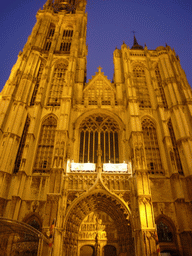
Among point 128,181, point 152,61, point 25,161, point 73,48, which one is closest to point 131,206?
point 128,181

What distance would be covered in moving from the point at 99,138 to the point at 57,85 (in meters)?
8.42

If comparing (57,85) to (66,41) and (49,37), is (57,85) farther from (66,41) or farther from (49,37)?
(49,37)

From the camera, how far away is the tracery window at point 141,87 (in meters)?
22.7

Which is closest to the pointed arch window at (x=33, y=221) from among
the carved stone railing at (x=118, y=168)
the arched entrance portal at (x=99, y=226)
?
the arched entrance portal at (x=99, y=226)

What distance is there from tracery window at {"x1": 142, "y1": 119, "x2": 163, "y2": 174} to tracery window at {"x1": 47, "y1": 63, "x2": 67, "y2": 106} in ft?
30.2

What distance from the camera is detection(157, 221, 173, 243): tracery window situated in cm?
1491

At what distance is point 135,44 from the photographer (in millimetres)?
40375

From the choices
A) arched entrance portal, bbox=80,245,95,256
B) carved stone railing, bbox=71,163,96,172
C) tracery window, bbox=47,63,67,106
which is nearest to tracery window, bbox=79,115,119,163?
carved stone railing, bbox=71,163,96,172

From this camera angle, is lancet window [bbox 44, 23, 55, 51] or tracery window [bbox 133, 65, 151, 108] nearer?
tracery window [bbox 133, 65, 151, 108]

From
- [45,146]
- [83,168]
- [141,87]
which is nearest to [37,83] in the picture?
[45,146]

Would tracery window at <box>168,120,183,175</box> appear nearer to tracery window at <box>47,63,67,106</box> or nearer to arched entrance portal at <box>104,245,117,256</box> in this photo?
arched entrance portal at <box>104,245,117,256</box>

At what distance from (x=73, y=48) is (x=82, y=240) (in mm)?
20995

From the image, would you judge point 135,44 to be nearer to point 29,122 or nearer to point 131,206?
point 29,122

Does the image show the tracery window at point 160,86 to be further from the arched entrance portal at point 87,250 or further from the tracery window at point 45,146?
the arched entrance portal at point 87,250
